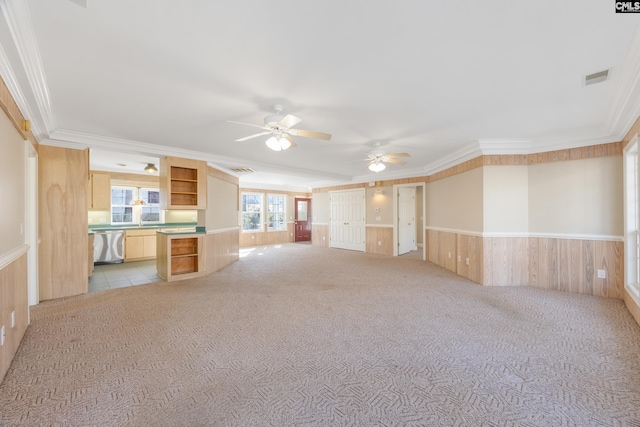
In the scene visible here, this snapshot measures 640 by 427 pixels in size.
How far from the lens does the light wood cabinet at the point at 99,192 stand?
6.67 metres

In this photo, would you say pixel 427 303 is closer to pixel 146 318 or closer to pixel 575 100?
pixel 575 100

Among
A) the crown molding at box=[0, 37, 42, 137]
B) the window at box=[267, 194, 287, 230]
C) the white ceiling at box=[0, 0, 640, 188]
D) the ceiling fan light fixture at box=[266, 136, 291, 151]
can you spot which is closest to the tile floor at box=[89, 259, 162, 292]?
the white ceiling at box=[0, 0, 640, 188]

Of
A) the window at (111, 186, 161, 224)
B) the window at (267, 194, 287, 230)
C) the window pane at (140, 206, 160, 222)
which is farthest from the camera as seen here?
the window at (267, 194, 287, 230)

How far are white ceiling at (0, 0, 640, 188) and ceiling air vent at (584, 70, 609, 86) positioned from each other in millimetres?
59

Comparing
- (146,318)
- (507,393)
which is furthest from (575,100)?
(146,318)

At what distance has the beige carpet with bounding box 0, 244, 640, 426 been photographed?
1694mm

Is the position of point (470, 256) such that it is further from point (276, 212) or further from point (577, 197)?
point (276, 212)

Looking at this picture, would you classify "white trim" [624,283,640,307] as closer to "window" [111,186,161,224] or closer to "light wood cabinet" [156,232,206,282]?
"light wood cabinet" [156,232,206,282]

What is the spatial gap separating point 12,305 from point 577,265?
22.6 ft

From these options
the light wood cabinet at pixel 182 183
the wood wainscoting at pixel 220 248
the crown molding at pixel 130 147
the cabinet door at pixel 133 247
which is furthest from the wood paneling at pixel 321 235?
the cabinet door at pixel 133 247

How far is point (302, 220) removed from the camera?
11.2m

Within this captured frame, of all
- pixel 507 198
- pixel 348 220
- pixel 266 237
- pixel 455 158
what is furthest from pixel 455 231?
pixel 266 237

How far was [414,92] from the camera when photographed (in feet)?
8.64

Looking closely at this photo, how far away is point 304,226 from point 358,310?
7969 mm
